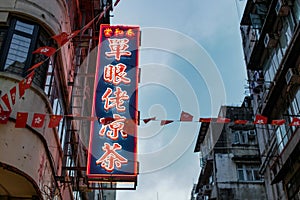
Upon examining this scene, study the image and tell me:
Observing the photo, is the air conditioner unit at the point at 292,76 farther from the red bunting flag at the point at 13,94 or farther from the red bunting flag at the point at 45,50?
the red bunting flag at the point at 13,94

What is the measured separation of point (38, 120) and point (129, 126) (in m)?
4.64

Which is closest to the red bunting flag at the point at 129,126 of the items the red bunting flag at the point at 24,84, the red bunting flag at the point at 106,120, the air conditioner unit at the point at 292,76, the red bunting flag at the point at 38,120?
the red bunting flag at the point at 106,120

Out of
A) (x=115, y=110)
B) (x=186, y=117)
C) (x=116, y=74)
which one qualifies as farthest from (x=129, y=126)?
(x=186, y=117)

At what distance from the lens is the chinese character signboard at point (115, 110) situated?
1247 cm

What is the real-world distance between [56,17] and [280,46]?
34.2 ft

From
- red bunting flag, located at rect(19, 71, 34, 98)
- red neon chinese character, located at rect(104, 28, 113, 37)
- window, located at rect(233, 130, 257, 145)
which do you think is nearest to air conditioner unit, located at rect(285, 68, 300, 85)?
red neon chinese character, located at rect(104, 28, 113, 37)

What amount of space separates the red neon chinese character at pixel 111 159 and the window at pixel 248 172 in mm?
18150

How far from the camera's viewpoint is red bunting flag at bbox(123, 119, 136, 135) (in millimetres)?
13345

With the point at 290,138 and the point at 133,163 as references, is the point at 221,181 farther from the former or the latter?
the point at 133,163

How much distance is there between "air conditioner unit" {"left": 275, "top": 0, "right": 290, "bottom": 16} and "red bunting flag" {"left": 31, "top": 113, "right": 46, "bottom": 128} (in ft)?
37.3

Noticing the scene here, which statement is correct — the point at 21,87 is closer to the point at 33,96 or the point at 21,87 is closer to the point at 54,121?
the point at 33,96

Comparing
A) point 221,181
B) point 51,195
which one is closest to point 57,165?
point 51,195

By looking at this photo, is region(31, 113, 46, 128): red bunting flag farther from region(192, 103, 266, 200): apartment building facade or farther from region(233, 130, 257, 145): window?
region(233, 130, 257, 145): window

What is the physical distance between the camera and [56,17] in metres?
11.6
